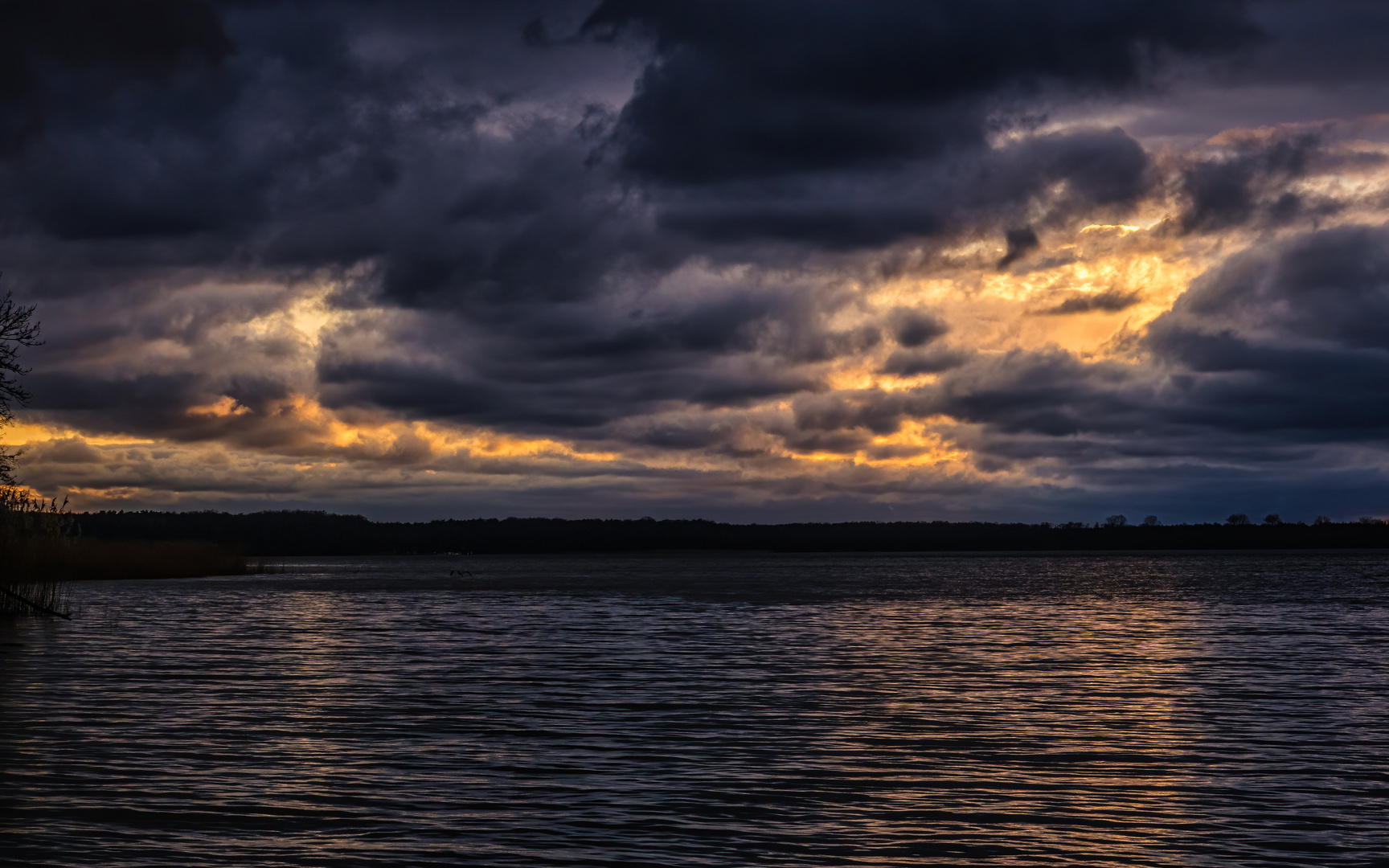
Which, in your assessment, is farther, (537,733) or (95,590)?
(95,590)

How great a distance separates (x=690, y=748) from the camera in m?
24.0

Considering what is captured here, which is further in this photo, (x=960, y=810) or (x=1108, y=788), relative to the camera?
(x=1108, y=788)

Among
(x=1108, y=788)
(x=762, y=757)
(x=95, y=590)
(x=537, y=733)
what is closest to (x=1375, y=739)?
(x=1108, y=788)

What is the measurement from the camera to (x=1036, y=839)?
16.2 m

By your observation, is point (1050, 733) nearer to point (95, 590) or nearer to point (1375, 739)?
point (1375, 739)

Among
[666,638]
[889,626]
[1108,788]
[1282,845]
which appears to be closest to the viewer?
[1282,845]

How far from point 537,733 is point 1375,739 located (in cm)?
1675

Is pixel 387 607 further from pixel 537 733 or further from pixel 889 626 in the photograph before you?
pixel 537 733

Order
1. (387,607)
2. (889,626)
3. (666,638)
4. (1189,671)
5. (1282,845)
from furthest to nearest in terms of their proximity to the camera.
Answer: (387,607) < (889,626) < (666,638) < (1189,671) < (1282,845)

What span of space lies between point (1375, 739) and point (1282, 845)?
10841 millimetres

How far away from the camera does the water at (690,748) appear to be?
52.9 feet

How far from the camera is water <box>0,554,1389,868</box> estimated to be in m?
16.1

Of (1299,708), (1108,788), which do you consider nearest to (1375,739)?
(1299,708)

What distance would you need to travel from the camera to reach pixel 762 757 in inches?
904
